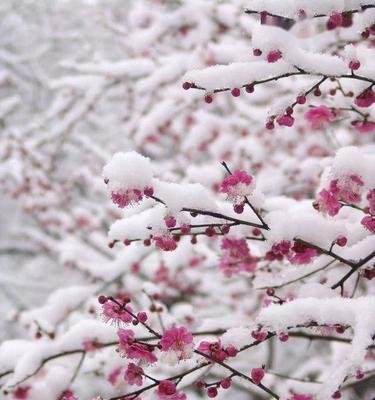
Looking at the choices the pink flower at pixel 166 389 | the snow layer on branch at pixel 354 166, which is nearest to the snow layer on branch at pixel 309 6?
the snow layer on branch at pixel 354 166

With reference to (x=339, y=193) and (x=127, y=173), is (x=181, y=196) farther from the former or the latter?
(x=339, y=193)

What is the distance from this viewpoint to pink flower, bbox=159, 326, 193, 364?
1372 mm

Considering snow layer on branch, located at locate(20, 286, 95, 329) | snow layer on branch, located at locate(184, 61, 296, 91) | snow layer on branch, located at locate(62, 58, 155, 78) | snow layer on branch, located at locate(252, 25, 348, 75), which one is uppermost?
snow layer on branch, located at locate(252, 25, 348, 75)

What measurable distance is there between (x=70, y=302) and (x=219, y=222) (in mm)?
1689

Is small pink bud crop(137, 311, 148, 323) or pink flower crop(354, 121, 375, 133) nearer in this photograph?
small pink bud crop(137, 311, 148, 323)

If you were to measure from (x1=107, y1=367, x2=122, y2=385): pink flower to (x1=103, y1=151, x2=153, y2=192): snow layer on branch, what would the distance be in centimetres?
134

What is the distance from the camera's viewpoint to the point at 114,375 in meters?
2.40

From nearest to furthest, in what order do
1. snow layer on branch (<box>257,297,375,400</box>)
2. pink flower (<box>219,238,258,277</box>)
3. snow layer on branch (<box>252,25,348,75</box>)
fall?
snow layer on branch (<box>257,297,375,400</box>) → snow layer on branch (<box>252,25,348,75</box>) → pink flower (<box>219,238,258,277</box>)

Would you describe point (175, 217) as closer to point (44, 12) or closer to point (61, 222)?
point (61, 222)

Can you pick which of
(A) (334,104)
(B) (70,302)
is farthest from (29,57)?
(A) (334,104)

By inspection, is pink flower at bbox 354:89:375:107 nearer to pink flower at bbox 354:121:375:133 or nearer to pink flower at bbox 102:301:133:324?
pink flower at bbox 354:121:375:133

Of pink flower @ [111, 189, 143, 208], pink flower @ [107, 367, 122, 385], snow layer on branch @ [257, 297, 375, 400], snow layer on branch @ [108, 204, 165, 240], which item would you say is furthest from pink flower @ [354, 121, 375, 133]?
pink flower @ [107, 367, 122, 385]

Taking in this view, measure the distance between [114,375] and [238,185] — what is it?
1376 mm

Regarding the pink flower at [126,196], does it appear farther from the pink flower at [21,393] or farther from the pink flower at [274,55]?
the pink flower at [21,393]
